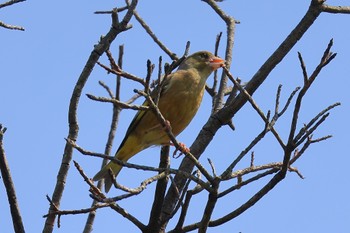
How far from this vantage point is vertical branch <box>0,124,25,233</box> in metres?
3.50

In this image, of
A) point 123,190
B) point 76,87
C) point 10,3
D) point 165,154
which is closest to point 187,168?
point 165,154

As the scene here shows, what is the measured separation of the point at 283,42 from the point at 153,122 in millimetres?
2184

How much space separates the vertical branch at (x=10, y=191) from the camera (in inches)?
138

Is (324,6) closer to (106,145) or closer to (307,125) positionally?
(307,125)

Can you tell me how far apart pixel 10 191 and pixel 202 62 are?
11.3 feet

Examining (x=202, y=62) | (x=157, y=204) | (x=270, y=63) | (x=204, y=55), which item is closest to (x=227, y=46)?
(x=270, y=63)

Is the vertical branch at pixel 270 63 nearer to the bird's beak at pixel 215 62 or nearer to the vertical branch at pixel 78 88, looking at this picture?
the vertical branch at pixel 78 88

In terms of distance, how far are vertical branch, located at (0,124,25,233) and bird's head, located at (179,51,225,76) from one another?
10.3 feet

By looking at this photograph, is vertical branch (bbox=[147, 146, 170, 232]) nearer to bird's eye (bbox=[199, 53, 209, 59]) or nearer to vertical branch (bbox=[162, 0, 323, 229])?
vertical branch (bbox=[162, 0, 323, 229])

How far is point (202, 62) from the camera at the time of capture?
6656mm

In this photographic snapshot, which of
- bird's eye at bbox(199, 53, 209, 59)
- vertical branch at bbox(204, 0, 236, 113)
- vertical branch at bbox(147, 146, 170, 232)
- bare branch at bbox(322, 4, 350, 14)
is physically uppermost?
bird's eye at bbox(199, 53, 209, 59)

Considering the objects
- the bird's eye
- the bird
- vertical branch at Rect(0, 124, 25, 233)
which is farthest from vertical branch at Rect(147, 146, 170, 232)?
the bird's eye

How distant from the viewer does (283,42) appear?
4004 mm

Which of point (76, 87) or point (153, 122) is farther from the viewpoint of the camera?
point (153, 122)
